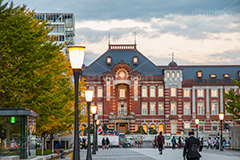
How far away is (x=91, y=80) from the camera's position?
87938 mm

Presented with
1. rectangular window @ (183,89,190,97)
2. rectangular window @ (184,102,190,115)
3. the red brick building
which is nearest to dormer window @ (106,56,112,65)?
the red brick building

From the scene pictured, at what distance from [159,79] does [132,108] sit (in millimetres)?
7472

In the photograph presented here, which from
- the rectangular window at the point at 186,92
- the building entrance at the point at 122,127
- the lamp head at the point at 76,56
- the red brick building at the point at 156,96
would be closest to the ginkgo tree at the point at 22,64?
the lamp head at the point at 76,56

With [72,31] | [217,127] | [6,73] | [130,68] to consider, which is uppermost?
[72,31]

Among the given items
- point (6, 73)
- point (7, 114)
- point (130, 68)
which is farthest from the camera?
point (130, 68)

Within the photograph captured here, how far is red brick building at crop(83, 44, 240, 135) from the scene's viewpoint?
8744 cm

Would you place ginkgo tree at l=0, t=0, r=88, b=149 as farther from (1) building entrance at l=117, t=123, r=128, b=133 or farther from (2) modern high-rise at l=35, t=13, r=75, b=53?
(2) modern high-rise at l=35, t=13, r=75, b=53

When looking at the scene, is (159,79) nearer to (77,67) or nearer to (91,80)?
(91,80)

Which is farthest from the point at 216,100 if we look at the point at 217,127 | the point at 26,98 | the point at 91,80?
Result: the point at 26,98

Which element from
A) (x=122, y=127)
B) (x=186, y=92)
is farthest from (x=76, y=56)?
(x=186, y=92)

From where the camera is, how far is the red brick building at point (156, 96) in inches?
3442

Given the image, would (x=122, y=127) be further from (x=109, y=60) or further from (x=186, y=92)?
(x=186, y=92)

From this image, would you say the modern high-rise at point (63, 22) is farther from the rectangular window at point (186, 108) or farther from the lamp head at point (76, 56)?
the lamp head at point (76, 56)

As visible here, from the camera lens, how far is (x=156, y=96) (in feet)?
292
